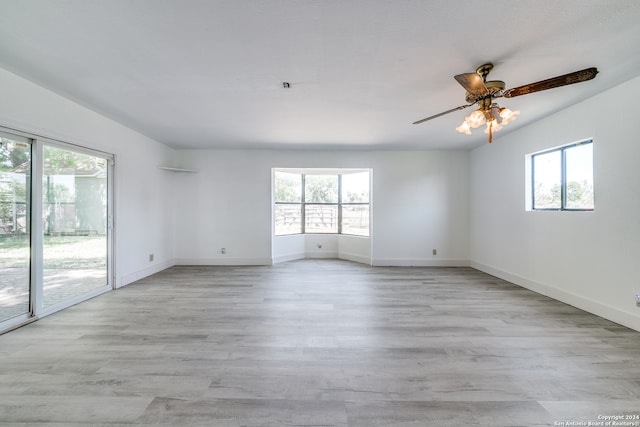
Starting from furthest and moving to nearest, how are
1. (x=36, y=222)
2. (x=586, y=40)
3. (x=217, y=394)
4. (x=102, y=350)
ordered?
(x=36, y=222) → (x=102, y=350) → (x=586, y=40) → (x=217, y=394)

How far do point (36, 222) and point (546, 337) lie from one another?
5.27 m

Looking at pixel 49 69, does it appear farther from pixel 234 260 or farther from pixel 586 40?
pixel 586 40

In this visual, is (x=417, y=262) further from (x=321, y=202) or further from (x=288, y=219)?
(x=288, y=219)

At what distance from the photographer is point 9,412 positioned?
149 cm

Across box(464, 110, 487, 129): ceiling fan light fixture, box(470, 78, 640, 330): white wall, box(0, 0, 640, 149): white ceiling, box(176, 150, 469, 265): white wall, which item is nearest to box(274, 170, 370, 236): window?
box(176, 150, 469, 265): white wall

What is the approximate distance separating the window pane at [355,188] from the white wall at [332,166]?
0.57 metres

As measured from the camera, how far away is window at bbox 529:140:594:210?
9.96 feet

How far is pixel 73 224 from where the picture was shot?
127 inches

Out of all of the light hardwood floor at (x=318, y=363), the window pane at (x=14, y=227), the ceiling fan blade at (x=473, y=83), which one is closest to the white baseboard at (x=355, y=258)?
the light hardwood floor at (x=318, y=363)

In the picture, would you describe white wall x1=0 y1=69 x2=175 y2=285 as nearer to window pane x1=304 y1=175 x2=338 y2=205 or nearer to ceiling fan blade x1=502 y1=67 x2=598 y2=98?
window pane x1=304 y1=175 x2=338 y2=205

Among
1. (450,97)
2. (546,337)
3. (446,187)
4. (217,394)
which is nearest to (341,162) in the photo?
(446,187)

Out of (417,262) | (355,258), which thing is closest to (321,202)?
(355,258)

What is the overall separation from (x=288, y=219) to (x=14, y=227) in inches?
171

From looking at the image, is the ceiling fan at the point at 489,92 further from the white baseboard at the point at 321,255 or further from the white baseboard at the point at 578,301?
the white baseboard at the point at 321,255
